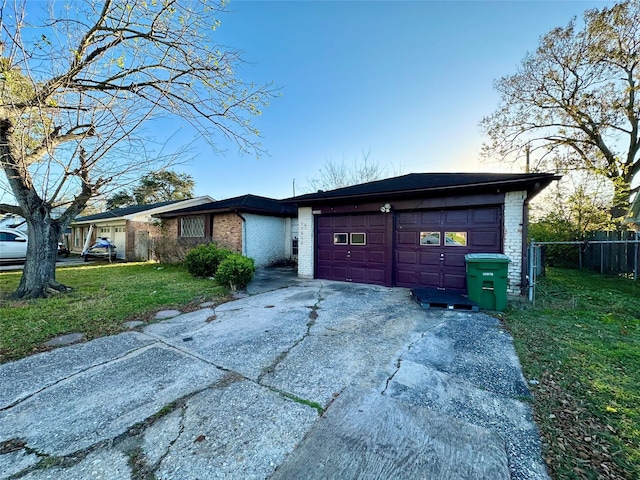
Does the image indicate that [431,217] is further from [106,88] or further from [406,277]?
[106,88]

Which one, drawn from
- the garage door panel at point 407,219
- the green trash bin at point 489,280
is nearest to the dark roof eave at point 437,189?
the garage door panel at point 407,219

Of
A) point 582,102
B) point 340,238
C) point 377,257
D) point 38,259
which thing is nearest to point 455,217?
point 377,257

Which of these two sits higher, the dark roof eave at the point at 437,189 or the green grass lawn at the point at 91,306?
the dark roof eave at the point at 437,189

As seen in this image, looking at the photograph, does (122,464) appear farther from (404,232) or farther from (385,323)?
(404,232)

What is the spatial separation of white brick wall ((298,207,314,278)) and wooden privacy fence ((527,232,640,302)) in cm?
658

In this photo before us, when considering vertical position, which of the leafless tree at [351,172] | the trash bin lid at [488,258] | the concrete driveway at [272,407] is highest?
the leafless tree at [351,172]

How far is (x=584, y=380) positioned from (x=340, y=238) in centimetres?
656

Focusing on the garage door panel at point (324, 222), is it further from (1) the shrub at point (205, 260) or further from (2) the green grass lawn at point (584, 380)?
(2) the green grass lawn at point (584, 380)

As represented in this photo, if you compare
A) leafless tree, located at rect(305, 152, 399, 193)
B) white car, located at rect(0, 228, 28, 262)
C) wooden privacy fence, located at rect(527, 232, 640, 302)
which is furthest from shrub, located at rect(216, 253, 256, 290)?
leafless tree, located at rect(305, 152, 399, 193)

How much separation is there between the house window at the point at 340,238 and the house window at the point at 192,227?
7348mm

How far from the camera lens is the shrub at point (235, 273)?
7410mm

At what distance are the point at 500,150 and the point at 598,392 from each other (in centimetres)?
1605

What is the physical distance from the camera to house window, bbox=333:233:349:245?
28.4 ft

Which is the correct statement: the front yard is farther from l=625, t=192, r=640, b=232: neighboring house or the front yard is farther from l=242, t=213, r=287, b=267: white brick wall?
l=242, t=213, r=287, b=267: white brick wall
